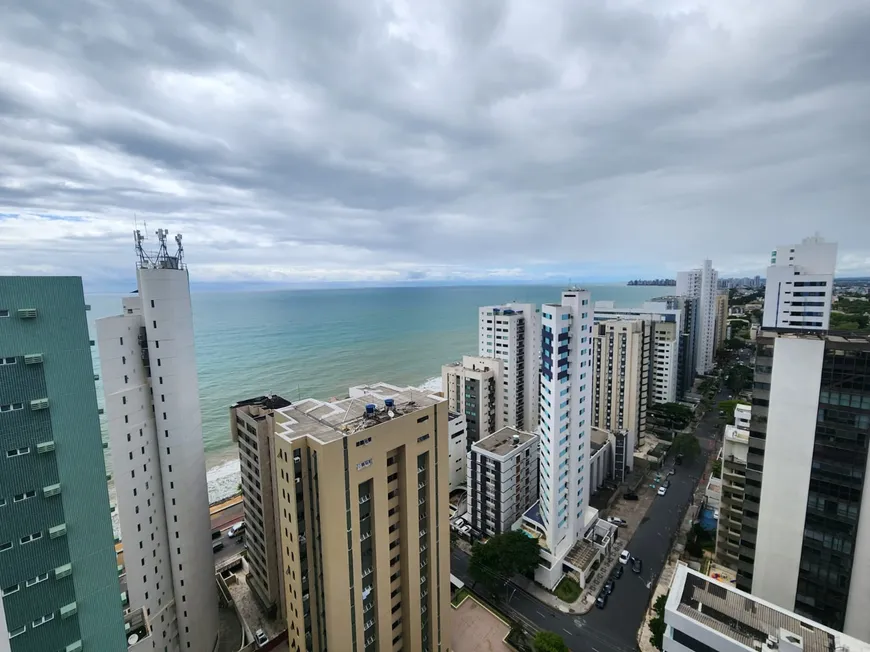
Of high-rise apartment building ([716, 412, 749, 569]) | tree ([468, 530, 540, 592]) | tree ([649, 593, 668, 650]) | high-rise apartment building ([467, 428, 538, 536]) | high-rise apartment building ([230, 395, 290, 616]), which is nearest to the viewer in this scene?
tree ([649, 593, 668, 650])

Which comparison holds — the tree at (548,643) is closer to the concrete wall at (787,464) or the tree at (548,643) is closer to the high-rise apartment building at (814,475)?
the high-rise apartment building at (814,475)

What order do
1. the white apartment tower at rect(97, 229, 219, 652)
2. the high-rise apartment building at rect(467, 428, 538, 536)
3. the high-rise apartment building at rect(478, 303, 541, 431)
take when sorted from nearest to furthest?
1. the white apartment tower at rect(97, 229, 219, 652)
2. the high-rise apartment building at rect(467, 428, 538, 536)
3. the high-rise apartment building at rect(478, 303, 541, 431)

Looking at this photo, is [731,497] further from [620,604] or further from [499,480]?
[499,480]

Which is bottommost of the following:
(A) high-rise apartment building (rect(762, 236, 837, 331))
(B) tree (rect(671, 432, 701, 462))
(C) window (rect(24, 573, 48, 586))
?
(B) tree (rect(671, 432, 701, 462))

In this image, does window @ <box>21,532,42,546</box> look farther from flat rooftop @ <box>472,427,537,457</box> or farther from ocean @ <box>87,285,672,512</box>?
ocean @ <box>87,285,672,512</box>

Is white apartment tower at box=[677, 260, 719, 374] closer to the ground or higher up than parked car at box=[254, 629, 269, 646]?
higher up

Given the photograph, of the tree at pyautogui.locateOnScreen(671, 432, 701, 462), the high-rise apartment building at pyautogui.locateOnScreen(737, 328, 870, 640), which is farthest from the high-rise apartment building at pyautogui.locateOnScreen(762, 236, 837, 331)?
the high-rise apartment building at pyautogui.locateOnScreen(737, 328, 870, 640)

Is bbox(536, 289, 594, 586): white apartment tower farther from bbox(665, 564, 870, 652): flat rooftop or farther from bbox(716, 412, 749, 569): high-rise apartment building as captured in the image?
bbox(665, 564, 870, 652): flat rooftop

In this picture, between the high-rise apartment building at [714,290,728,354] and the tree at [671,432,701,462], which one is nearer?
the tree at [671,432,701,462]
